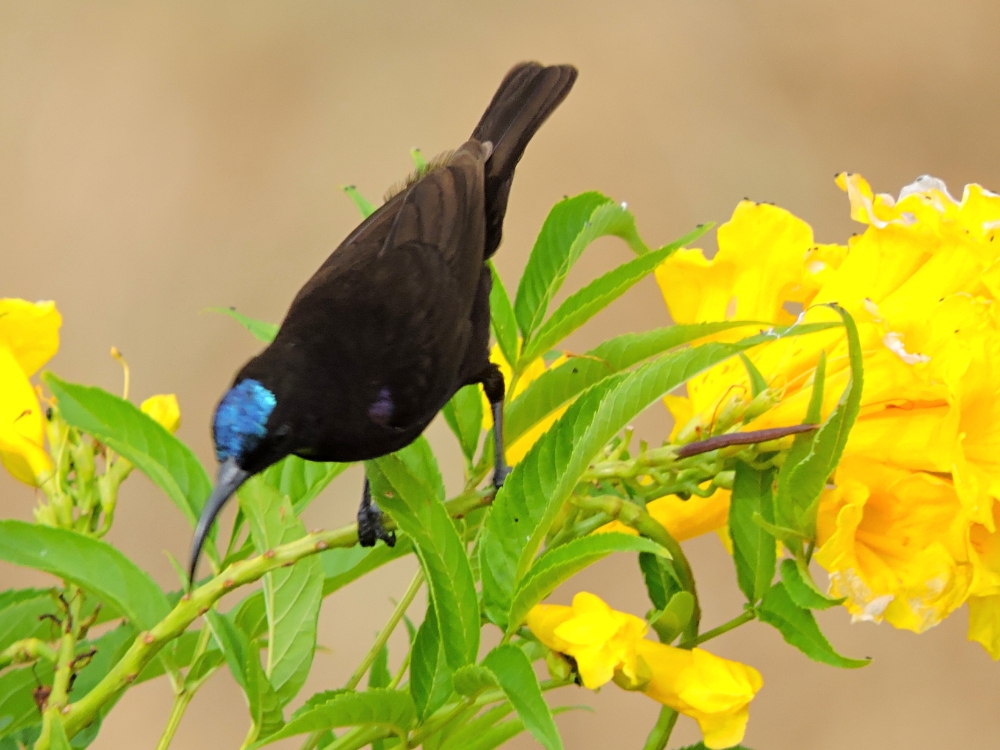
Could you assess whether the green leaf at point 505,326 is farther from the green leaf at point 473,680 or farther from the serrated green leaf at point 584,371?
the green leaf at point 473,680

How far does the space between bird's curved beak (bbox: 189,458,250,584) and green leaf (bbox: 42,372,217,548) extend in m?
0.01

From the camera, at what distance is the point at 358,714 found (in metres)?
0.31

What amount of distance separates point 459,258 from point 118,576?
12.9 inches

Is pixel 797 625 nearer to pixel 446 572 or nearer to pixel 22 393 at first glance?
pixel 446 572

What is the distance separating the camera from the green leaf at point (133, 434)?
0.35 m

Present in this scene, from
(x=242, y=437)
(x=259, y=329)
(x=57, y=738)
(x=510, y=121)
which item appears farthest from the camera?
(x=510, y=121)

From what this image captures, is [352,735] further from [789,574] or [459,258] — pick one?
[459,258]

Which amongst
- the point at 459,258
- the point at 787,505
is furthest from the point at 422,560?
the point at 459,258

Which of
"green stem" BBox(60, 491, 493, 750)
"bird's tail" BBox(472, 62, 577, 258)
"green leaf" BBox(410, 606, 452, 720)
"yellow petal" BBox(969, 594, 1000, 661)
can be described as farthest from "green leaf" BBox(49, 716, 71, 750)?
"bird's tail" BBox(472, 62, 577, 258)

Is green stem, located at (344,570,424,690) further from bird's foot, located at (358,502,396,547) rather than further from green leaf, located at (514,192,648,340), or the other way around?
green leaf, located at (514,192,648,340)

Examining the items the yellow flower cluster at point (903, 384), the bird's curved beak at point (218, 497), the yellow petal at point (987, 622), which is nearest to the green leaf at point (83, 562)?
the bird's curved beak at point (218, 497)

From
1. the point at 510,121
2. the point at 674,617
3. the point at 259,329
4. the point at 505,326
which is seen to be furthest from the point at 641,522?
the point at 510,121

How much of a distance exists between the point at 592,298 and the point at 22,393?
27cm

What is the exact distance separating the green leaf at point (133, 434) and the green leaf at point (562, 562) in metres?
0.15
